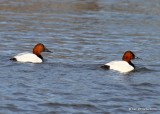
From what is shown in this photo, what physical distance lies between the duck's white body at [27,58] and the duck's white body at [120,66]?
7.74ft

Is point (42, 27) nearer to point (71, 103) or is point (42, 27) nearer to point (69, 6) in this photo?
point (69, 6)

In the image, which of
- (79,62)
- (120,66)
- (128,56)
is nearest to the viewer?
(120,66)

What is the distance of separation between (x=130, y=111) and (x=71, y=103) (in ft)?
4.29

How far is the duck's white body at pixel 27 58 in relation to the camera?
55.4ft

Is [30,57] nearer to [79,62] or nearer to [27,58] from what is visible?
[27,58]

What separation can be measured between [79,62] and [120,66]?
1433mm

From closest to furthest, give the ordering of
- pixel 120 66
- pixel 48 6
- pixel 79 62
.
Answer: pixel 120 66
pixel 79 62
pixel 48 6

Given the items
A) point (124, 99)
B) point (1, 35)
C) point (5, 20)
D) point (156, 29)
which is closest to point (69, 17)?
point (5, 20)

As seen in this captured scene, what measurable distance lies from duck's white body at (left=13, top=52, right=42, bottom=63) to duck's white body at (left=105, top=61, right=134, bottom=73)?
2359mm

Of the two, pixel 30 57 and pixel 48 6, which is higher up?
pixel 48 6

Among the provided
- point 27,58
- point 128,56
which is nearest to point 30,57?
point 27,58

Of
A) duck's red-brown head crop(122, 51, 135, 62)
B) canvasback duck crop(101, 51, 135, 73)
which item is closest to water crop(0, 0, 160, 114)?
canvasback duck crop(101, 51, 135, 73)

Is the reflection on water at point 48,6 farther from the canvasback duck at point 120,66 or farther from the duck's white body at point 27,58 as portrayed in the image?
the canvasback duck at point 120,66

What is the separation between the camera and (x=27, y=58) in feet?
56.3
